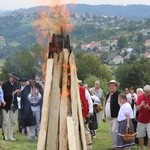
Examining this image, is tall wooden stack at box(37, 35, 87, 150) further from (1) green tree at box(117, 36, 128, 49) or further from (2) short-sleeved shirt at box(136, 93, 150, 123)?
(1) green tree at box(117, 36, 128, 49)

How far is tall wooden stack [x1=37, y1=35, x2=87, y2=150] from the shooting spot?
6254 mm

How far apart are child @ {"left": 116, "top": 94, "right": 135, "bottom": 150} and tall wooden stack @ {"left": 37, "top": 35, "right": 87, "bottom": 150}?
4098 mm

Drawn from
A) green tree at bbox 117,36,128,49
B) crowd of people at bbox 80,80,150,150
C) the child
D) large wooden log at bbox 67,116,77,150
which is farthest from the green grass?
green tree at bbox 117,36,128,49

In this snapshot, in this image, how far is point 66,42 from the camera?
635 cm

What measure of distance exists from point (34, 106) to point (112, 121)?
8.06 ft

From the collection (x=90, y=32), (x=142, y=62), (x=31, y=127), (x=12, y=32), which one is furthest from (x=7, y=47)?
(x=31, y=127)

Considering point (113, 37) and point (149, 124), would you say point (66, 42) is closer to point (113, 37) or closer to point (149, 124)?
point (149, 124)

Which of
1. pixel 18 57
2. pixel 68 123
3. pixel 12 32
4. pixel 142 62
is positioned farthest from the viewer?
pixel 12 32

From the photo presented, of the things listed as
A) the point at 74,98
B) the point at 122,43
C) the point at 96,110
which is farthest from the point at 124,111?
the point at 122,43

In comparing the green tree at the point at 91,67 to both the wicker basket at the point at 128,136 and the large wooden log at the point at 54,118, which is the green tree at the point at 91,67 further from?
the large wooden log at the point at 54,118

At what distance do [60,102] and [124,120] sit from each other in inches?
175

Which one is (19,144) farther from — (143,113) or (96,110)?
(143,113)

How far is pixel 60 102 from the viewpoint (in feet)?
20.6

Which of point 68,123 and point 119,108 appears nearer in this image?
point 68,123
